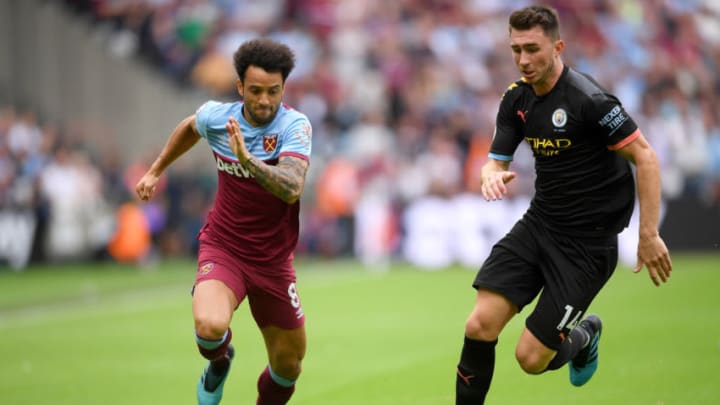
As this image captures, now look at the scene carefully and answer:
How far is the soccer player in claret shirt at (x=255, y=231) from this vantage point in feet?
23.0

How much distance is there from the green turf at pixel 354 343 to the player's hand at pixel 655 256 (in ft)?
4.48

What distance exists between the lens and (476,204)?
66.8 feet

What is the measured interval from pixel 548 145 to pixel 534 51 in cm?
63

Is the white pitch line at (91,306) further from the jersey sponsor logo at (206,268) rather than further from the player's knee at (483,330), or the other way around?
the player's knee at (483,330)

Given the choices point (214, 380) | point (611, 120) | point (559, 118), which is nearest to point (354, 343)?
point (214, 380)

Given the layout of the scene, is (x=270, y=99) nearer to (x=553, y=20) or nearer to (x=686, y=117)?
(x=553, y=20)

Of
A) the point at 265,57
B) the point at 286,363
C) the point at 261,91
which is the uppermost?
the point at 265,57

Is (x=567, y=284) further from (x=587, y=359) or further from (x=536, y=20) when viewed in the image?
(x=536, y=20)

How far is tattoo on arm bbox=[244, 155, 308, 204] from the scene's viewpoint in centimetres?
664

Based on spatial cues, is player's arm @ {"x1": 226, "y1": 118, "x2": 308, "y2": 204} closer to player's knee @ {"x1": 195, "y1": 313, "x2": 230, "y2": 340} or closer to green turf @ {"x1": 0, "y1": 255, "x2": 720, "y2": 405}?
player's knee @ {"x1": 195, "y1": 313, "x2": 230, "y2": 340}

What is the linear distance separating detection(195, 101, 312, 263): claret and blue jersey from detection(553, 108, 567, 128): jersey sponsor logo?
5.38ft

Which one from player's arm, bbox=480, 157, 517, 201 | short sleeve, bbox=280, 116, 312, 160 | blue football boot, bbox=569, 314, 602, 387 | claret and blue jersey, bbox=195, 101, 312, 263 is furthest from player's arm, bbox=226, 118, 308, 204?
blue football boot, bbox=569, 314, 602, 387

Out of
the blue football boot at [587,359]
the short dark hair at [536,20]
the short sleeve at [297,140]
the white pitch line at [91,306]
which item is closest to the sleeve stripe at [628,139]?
the short dark hair at [536,20]

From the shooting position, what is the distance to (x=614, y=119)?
671 centimetres
